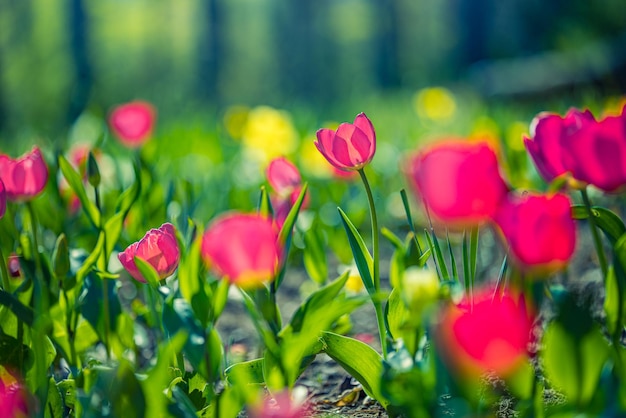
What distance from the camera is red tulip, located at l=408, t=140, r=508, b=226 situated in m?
0.71

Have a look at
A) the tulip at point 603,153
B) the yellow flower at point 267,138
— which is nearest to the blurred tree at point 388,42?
the yellow flower at point 267,138

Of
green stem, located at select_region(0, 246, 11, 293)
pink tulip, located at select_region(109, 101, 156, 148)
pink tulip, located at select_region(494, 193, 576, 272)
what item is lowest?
green stem, located at select_region(0, 246, 11, 293)

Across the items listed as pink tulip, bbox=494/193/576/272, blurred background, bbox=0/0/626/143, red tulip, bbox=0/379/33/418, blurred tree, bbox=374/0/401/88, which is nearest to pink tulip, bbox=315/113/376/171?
pink tulip, bbox=494/193/576/272

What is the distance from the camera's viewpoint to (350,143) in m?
0.96

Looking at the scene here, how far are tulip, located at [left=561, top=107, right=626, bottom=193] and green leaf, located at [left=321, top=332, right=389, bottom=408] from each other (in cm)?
31

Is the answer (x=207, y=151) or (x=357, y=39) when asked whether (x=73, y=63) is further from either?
(x=357, y=39)

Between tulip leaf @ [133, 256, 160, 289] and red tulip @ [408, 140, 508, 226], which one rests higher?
red tulip @ [408, 140, 508, 226]

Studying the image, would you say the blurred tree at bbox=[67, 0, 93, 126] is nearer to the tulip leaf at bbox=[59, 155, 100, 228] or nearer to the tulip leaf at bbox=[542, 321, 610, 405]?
the tulip leaf at bbox=[59, 155, 100, 228]

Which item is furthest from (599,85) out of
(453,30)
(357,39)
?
(357,39)

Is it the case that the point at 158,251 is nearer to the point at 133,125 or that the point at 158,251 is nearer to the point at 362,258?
the point at 362,258

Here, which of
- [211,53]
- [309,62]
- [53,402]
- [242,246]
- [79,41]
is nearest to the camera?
[242,246]

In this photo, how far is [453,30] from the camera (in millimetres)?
15516

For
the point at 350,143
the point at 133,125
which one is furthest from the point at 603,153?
the point at 133,125

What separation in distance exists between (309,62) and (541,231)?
46.3 feet
